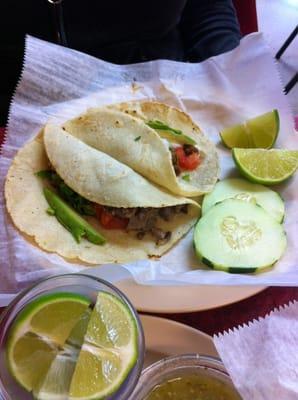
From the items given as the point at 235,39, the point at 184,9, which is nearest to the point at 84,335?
the point at 235,39

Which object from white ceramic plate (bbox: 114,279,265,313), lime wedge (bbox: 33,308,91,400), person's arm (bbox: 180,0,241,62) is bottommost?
white ceramic plate (bbox: 114,279,265,313)

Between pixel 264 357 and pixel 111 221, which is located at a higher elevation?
pixel 264 357

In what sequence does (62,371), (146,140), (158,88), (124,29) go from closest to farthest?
(62,371) → (146,140) → (158,88) → (124,29)

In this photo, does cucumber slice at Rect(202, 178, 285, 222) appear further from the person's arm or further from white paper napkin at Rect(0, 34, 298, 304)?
the person's arm

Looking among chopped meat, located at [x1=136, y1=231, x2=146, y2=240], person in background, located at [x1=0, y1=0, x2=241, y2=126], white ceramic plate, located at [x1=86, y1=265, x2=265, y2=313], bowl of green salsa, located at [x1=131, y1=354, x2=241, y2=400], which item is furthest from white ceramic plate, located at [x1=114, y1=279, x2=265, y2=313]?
person in background, located at [x1=0, y1=0, x2=241, y2=126]


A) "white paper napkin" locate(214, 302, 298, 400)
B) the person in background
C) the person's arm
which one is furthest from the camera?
the person's arm

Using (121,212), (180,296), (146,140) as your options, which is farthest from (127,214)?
(180,296)

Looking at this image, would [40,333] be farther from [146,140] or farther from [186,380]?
[146,140]

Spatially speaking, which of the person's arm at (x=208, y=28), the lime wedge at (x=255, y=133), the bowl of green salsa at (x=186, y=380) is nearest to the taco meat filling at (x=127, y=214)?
the lime wedge at (x=255, y=133)
